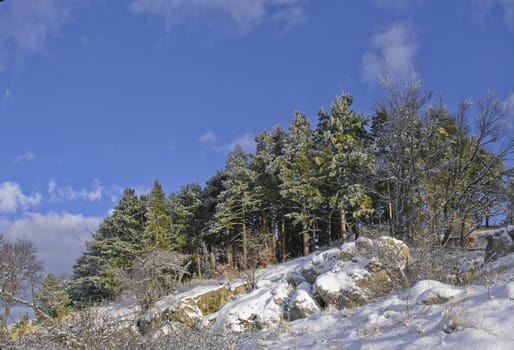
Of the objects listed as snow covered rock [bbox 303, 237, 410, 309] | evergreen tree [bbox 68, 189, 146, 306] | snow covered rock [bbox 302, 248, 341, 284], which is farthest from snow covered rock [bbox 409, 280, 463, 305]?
evergreen tree [bbox 68, 189, 146, 306]

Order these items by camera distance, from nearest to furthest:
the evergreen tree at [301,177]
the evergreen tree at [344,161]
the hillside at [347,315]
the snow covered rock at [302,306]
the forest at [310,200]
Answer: the hillside at [347,315]
the snow covered rock at [302,306]
the forest at [310,200]
the evergreen tree at [344,161]
the evergreen tree at [301,177]

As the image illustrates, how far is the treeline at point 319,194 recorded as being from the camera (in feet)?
65.3

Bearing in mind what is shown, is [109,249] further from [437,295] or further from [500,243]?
[437,295]

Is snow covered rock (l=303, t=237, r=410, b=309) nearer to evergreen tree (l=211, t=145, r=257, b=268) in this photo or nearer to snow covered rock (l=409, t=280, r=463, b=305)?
snow covered rock (l=409, t=280, r=463, b=305)

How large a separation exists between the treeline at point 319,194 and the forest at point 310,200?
93mm

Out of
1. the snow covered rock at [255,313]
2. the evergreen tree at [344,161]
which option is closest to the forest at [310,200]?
the evergreen tree at [344,161]

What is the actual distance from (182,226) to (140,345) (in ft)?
84.7

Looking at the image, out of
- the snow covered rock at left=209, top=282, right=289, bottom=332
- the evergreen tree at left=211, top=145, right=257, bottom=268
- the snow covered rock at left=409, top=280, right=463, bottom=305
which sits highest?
the evergreen tree at left=211, top=145, right=257, bottom=268

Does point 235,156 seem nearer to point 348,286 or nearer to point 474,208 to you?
point 474,208

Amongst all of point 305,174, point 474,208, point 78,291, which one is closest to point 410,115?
point 474,208

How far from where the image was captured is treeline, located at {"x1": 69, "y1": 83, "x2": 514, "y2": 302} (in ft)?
65.3

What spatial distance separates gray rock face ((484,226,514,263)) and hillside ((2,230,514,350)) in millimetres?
155

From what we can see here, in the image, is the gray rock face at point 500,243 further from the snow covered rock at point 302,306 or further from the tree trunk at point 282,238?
the tree trunk at point 282,238

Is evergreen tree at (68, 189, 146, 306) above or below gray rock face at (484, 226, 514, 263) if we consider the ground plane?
above
